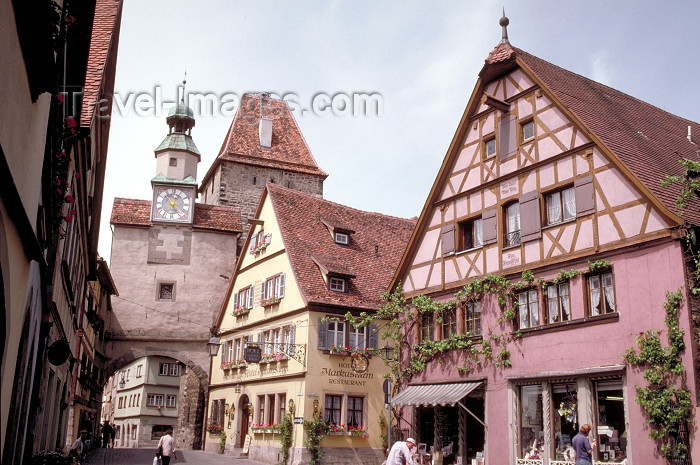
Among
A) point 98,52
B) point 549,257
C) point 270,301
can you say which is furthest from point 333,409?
point 98,52

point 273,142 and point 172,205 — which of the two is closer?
point 172,205

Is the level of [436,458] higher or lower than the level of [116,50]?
lower

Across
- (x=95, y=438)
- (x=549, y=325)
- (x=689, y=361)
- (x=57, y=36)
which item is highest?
(x=57, y=36)

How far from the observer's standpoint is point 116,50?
1667 centimetres

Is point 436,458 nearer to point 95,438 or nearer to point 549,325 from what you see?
point 549,325

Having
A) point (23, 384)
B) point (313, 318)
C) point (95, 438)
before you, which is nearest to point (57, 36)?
point (23, 384)

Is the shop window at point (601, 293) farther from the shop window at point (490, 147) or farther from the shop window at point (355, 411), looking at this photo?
the shop window at point (355, 411)

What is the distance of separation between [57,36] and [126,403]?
64.1 m

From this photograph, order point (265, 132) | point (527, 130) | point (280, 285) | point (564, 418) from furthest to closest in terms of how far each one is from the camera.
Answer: point (265, 132) → point (280, 285) → point (527, 130) → point (564, 418)

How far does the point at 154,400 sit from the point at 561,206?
48220 millimetres

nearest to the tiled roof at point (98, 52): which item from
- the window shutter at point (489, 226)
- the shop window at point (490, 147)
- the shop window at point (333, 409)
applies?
the shop window at point (490, 147)

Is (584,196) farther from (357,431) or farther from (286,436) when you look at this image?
(286,436)

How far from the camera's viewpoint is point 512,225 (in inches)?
720

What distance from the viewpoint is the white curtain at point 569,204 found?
54.4 feet
